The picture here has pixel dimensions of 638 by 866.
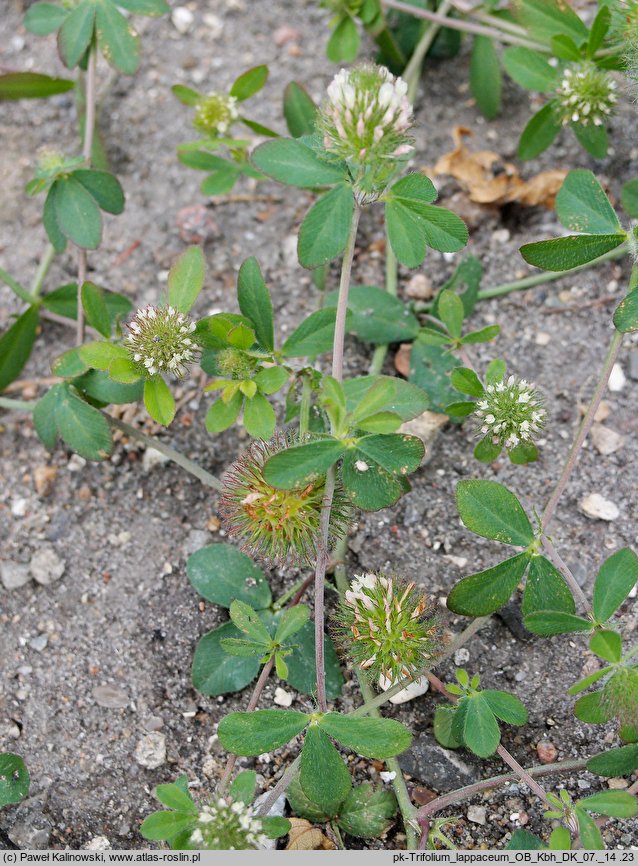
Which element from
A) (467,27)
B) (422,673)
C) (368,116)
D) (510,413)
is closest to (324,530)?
Answer: (422,673)

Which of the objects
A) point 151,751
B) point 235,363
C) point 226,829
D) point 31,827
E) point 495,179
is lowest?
point 31,827

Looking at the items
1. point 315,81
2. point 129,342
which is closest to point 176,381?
point 129,342

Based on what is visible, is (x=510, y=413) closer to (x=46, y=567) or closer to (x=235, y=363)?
(x=235, y=363)

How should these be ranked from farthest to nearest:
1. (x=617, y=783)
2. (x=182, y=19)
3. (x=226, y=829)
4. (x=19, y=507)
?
(x=182, y=19), (x=19, y=507), (x=617, y=783), (x=226, y=829)

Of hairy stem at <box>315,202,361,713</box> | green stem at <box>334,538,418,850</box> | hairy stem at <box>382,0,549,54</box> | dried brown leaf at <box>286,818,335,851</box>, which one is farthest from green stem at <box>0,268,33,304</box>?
dried brown leaf at <box>286,818,335,851</box>

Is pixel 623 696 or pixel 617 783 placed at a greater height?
pixel 623 696

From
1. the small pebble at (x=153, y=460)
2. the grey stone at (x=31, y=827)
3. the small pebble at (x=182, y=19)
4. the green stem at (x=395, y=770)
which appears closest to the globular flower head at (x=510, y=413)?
the green stem at (x=395, y=770)

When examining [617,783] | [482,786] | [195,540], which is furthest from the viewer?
[195,540]
